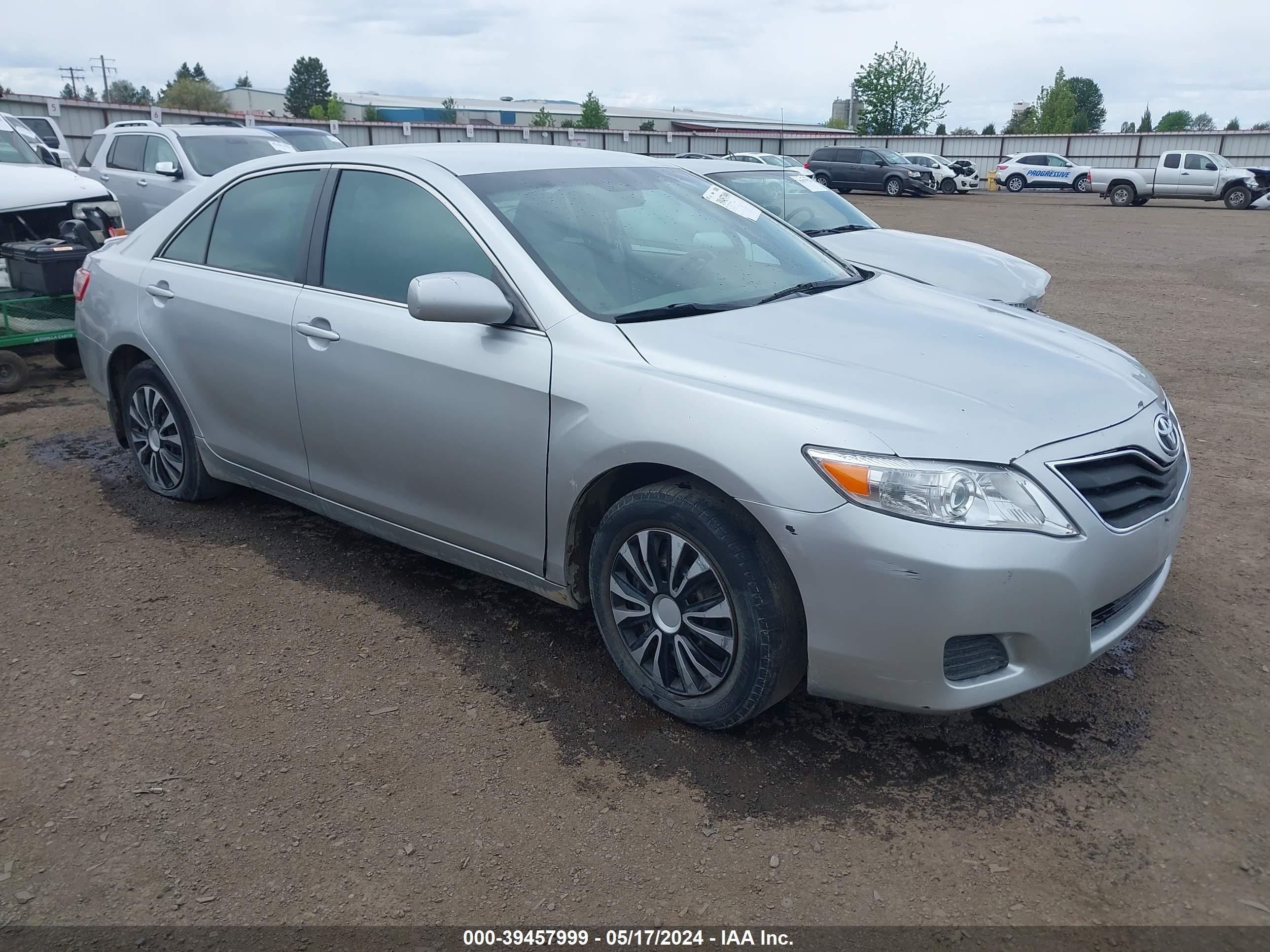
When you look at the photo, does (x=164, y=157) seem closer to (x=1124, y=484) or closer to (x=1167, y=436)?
(x=1167, y=436)

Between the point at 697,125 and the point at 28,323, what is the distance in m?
95.9

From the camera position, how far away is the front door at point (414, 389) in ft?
11.0

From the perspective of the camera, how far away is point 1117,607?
296cm

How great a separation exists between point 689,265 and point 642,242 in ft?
0.61

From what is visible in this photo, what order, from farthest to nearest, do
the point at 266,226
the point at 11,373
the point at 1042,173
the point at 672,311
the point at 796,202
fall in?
the point at 1042,173 < the point at 796,202 < the point at 11,373 < the point at 266,226 < the point at 672,311

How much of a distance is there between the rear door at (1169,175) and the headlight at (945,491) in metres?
31.6

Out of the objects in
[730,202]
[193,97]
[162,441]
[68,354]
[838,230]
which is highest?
[193,97]

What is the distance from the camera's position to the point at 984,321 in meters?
3.70

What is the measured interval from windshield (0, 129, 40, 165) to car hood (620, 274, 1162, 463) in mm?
8976

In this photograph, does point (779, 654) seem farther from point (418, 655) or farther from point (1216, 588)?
point (1216, 588)

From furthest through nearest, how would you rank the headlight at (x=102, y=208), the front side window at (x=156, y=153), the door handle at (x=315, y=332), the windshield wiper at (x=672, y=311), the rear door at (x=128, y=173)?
the rear door at (x=128, y=173) < the front side window at (x=156, y=153) < the headlight at (x=102, y=208) < the door handle at (x=315, y=332) < the windshield wiper at (x=672, y=311)

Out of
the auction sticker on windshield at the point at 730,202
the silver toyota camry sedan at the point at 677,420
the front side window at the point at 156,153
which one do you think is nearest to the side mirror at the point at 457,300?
the silver toyota camry sedan at the point at 677,420

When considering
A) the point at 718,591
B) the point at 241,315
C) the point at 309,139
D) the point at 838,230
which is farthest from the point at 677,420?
the point at 309,139

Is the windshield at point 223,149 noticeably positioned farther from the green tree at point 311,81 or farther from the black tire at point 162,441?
the green tree at point 311,81
